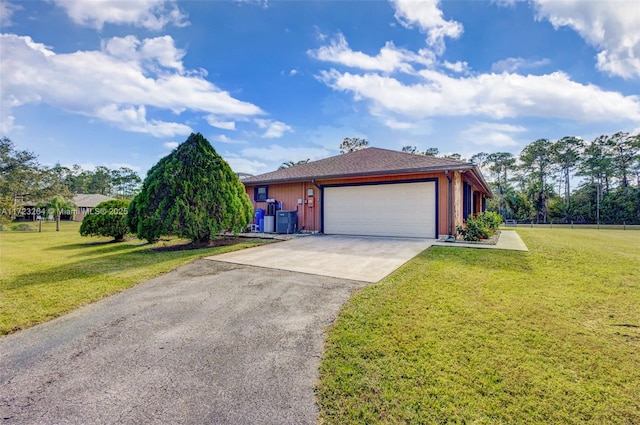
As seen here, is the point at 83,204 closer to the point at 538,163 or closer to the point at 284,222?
the point at 284,222

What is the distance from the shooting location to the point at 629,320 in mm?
3047

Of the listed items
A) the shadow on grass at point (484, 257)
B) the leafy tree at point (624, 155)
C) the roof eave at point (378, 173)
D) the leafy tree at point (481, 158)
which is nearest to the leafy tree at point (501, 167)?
the leafy tree at point (481, 158)

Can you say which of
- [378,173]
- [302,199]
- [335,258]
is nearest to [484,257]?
[335,258]

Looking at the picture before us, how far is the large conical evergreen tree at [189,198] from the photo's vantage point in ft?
25.1

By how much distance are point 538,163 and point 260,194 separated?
3965cm

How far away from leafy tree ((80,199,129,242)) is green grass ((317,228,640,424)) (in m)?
10.9

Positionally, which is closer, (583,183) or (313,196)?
(313,196)

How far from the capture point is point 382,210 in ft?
33.7

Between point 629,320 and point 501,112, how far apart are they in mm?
19330

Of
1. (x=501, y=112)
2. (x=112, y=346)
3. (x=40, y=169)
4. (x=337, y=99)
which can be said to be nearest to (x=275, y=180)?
(x=337, y=99)

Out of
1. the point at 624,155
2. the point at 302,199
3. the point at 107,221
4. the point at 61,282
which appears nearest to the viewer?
the point at 61,282

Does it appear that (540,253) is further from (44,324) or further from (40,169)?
(40,169)

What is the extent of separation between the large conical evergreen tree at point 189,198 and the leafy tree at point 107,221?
3361 millimetres

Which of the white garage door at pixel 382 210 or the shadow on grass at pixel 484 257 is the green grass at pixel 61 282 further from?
the shadow on grass at pixel 484 257
